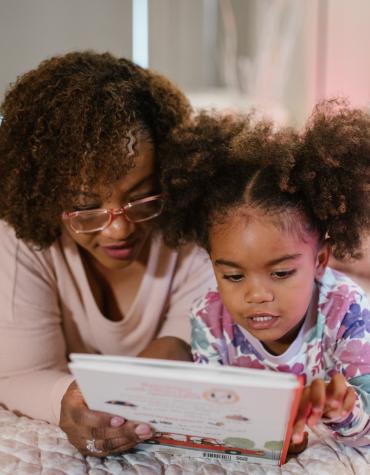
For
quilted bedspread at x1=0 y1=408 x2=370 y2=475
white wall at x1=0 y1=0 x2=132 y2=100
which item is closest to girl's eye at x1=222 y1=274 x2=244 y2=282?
quilted bedspread at x1=0 y1=408 x2=370 y2=475

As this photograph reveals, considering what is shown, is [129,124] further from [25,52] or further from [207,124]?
[25,52]

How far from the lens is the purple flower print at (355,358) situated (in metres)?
1.07

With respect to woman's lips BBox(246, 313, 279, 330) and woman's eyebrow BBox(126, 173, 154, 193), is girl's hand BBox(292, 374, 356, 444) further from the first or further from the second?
woman's eyebrow BBox(126, 173, 154, 193)

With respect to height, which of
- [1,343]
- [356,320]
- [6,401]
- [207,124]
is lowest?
[6,401]

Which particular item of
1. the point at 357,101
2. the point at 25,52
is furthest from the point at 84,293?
the point at 357,101

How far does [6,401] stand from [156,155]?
2.03 ft

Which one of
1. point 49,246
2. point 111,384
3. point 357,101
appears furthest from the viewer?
point 357,101

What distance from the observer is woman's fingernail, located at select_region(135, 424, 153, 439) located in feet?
3.05

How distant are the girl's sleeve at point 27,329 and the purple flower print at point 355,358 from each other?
56 cm

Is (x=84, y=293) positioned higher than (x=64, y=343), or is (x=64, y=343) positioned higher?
(x=84, y=293)

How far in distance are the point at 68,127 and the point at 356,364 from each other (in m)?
0.70

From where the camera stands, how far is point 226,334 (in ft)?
4.07

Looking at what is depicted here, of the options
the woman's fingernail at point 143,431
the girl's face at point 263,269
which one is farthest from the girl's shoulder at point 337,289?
the woman's fingernail at point 143,431

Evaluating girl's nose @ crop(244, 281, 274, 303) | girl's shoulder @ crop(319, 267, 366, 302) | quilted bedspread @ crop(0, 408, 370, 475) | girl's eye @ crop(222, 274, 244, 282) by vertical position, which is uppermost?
girl's eye @ crop(222, 274, 244, 282)
